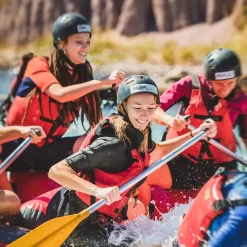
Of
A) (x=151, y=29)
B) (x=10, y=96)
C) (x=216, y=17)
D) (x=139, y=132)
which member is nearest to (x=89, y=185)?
(x=139, y=132)

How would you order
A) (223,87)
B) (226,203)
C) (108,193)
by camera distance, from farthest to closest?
Result: (223,87)
(108,193)
(226,203)

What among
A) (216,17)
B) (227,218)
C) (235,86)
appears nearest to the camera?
(227,218)

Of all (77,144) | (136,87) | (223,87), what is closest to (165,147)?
(136,87)

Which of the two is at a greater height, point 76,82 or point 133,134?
point 76,82

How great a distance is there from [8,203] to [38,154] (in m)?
0.76

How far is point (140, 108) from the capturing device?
10.3ft

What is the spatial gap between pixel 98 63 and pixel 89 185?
22.5 m

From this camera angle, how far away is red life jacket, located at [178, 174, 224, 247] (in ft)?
8.93

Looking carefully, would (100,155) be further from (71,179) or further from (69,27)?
(69,27)

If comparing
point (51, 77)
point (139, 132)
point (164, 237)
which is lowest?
point (164, 237)

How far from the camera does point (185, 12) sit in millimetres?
29125

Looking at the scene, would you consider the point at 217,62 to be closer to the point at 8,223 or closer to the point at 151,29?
the point at 8,223

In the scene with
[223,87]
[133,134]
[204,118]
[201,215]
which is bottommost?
[201,215]

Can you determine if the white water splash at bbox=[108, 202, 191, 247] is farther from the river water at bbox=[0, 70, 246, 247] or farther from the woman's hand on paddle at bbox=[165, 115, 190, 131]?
the woman's hand on paddle at bbox=[165, 115, 190, 131]
